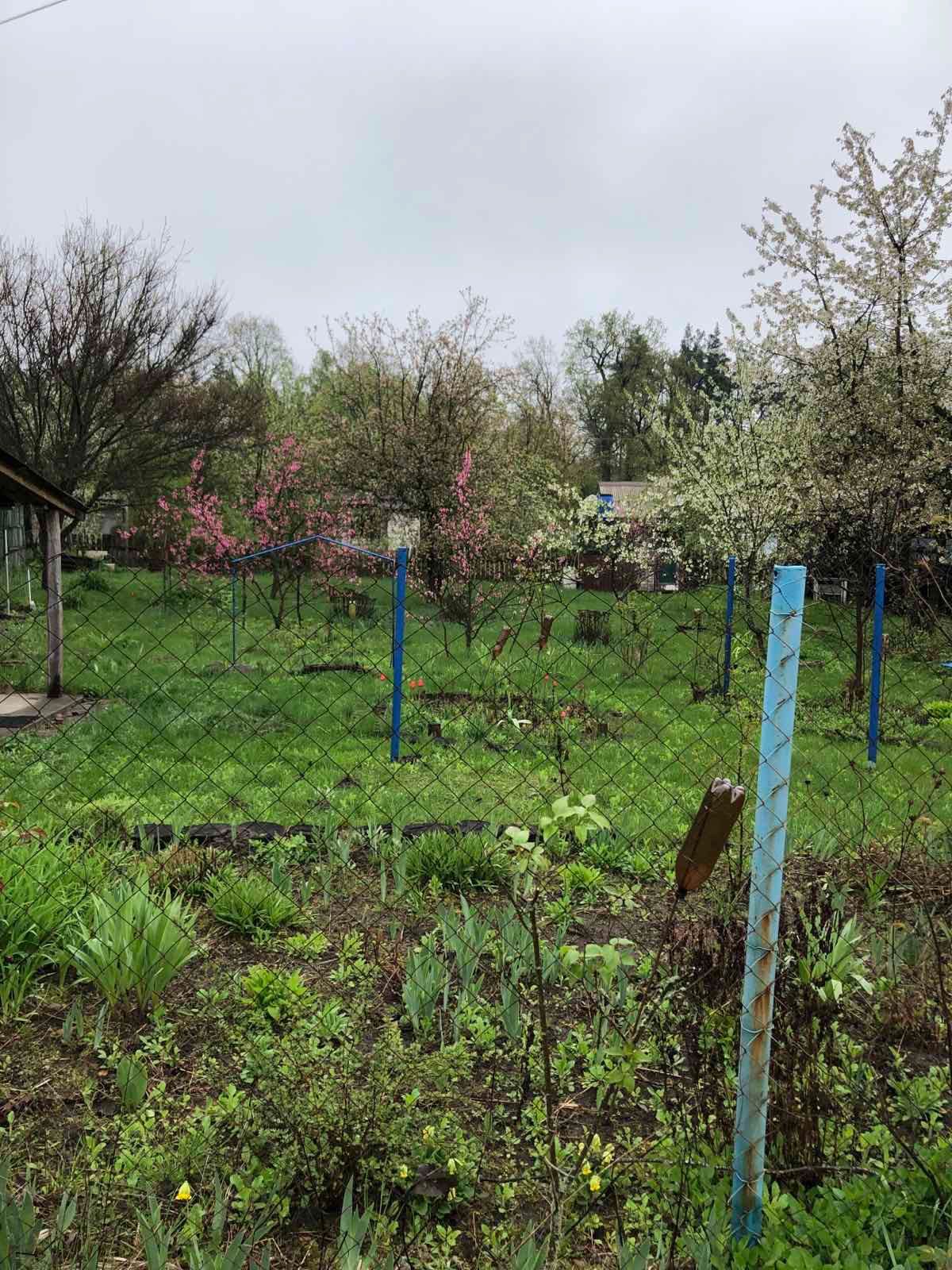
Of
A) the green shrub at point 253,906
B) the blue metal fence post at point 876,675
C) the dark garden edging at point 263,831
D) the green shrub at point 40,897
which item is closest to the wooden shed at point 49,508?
the dark garden edging at point 263,831

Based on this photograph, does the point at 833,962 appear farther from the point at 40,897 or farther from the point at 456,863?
the point at 40,897

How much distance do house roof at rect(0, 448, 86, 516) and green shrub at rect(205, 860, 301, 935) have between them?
20.5ft

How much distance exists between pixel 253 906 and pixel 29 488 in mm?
7384

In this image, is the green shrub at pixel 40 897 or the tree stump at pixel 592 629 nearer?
the green shrub at pixel 40 897

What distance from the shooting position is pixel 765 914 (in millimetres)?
1819

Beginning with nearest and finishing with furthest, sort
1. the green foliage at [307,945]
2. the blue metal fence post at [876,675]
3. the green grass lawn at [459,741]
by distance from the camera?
the green foliage at [307,945] < the green grass lawn at [459,741] < the blue metal fence post at [876,675]

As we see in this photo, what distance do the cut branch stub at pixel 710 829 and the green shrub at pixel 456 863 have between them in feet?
5.70

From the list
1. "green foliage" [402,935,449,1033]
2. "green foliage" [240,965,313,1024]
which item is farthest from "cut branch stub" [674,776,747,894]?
"green foliage" [240,965,313,1024]

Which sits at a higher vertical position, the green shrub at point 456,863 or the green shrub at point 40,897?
the green shrub at point 40,897

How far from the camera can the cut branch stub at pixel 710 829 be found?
1814 mm

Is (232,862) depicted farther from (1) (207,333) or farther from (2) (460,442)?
(1) (207,333)

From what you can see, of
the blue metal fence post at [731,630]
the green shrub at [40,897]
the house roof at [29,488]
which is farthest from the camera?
the blue metal fence post at [731,630]

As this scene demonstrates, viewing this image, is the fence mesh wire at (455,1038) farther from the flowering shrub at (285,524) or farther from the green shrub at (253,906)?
the flowering shrub at (285,524)

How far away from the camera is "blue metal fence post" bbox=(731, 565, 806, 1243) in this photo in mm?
1799
